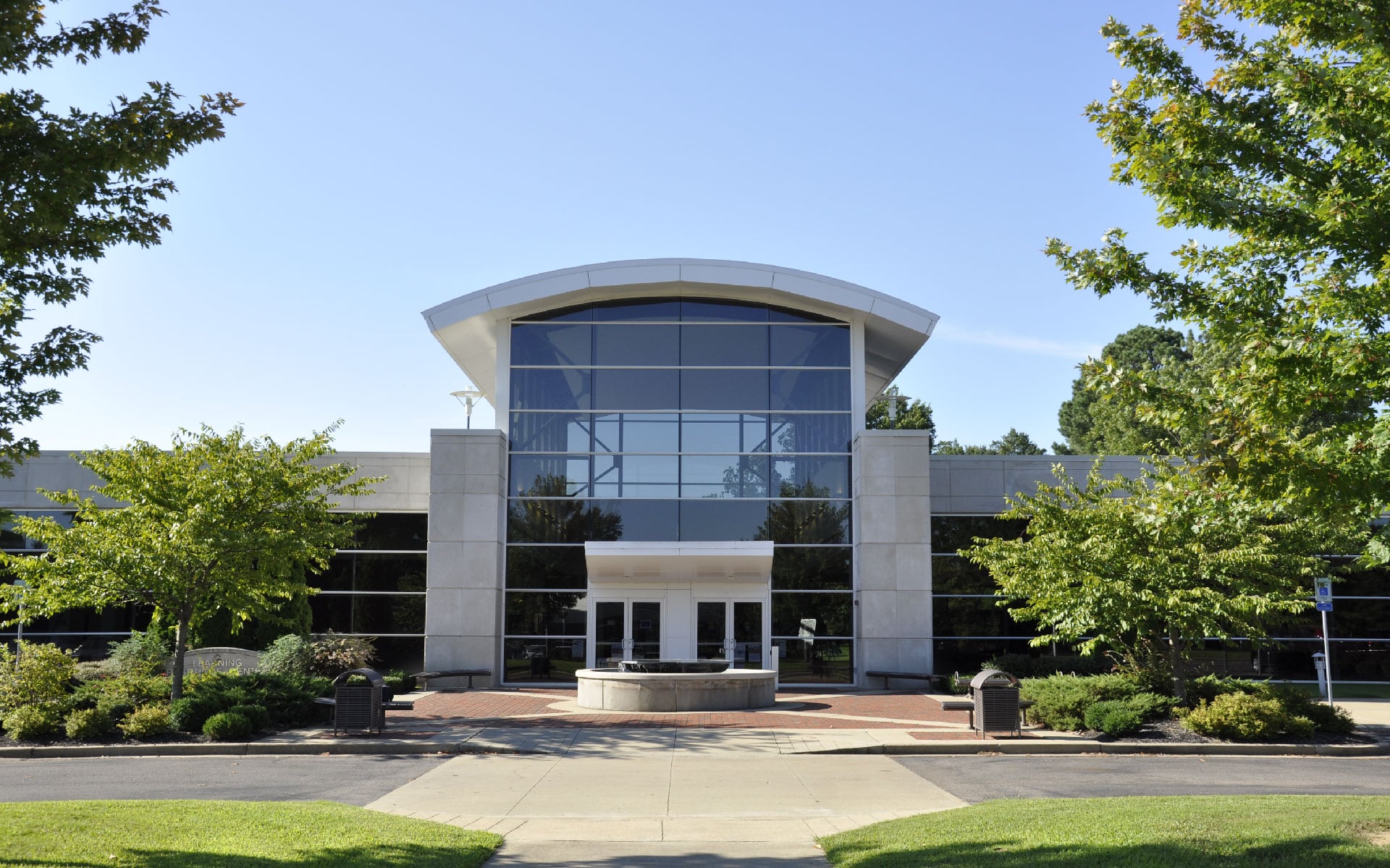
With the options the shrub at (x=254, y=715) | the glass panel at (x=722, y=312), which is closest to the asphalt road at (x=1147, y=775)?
the shrub at (x=254, y=715)

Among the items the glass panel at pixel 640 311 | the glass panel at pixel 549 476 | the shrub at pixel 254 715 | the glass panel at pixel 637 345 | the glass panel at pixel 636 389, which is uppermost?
the glass panel at pixel 640 311

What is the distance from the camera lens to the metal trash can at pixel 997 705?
17.8 m

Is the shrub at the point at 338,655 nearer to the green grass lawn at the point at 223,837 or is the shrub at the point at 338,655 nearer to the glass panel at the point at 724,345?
the glass panel at the point at 724,345

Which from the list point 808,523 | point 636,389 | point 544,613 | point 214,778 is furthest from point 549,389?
point 214,778

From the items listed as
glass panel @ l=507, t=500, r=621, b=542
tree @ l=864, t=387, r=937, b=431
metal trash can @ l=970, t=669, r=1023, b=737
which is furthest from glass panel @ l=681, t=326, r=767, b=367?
tree @ l=864, t=387, r=937, b=431

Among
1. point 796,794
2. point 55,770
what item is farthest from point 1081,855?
point 55,770

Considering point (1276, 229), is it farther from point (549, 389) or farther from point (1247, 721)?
point (549, 389)

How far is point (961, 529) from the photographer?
30250mm

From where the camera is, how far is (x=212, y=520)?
19625 millimetres

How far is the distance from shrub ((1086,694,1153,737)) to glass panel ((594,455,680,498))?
13575 mm

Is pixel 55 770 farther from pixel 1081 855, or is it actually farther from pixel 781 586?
pixel 781 586

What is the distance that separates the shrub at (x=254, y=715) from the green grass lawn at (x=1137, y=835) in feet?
36.6

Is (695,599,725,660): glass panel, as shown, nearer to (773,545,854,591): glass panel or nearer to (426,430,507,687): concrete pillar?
(773,545,854,591): glass panel

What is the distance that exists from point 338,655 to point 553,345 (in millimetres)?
9782
